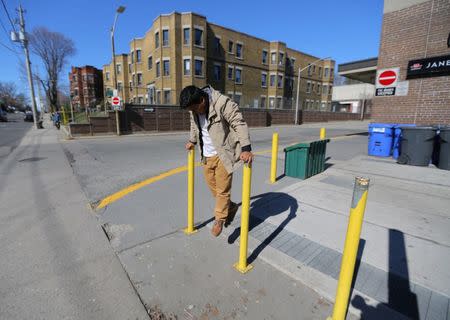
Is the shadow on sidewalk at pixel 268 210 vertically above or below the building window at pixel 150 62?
below

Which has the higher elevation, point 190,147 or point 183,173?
point 190,147

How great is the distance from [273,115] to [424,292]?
1180 inches

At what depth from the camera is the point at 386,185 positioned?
5426 mm

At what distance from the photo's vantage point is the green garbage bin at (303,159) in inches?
226

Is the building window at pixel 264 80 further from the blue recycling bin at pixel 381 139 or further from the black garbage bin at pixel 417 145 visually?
the black garbage bin at pixel 417 145

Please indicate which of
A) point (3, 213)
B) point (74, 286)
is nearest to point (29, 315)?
point (74, 286)

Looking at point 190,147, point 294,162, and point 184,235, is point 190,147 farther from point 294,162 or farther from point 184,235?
point 294,162

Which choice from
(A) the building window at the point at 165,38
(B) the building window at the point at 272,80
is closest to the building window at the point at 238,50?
(B) the building window at the point at 272,80

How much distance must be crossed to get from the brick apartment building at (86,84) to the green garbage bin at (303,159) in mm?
64968

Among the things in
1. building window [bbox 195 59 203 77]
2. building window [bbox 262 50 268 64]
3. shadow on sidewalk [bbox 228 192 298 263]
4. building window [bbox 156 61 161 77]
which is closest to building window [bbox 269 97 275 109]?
building window [bbox 262 50 268 64]

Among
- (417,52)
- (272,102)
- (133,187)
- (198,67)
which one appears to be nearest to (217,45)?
(198,67)

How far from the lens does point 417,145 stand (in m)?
7.12

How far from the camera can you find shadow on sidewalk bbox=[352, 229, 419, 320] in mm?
1986

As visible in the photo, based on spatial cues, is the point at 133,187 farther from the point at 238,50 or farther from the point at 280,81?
the point at 280,81
